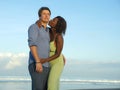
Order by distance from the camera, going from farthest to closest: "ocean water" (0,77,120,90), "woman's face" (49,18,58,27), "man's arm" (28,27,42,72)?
"ocean water" (0,77,120,90) < "woman's face" (49,18,58,27) < "man's arm" (28,27,42,72)

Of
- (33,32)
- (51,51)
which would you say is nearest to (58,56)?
(51,51)

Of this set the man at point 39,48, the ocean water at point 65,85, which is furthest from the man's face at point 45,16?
the ocean water at point 65,85

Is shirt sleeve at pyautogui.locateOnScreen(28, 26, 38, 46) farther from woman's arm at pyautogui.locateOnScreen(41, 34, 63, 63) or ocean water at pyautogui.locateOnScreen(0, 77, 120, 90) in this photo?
ocean water at pyautogui.locateOnScreen(0, 77, 120, 90)

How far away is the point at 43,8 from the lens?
2896mm

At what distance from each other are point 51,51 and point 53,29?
0.18 m

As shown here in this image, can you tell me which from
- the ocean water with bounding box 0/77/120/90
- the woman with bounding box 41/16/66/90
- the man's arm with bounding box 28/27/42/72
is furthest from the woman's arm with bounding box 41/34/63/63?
the ocean water with bounding box 0/77/120/90

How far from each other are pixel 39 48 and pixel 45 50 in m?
0.05

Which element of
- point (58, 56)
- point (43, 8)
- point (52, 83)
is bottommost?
point (52, 83)

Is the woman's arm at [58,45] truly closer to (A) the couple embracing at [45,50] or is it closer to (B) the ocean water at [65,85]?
(A) the couple embracing at [45,50]

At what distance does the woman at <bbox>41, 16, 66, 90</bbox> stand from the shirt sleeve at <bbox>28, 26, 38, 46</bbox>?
147mm

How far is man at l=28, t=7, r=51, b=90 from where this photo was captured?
2850mm

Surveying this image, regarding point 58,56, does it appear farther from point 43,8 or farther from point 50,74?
point 43,8

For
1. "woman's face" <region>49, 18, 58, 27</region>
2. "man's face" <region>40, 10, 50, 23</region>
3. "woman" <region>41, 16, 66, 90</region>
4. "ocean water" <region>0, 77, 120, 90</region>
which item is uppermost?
"man's face" <region>40, 10, 50, 23</region>

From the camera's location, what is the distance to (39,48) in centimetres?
288
